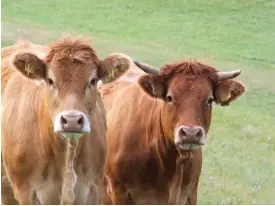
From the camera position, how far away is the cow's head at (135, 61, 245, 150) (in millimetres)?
9250

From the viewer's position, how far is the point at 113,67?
9.27 meters

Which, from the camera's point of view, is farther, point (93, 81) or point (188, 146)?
point (188, 146)

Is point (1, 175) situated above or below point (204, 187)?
above

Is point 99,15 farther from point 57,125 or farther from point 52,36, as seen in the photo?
point 57,125

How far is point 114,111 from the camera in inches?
444

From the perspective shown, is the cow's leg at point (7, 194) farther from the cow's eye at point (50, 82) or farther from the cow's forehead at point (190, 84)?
the cow's forehead at point (190, 84)

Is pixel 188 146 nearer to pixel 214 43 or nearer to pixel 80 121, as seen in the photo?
pixel 80 121

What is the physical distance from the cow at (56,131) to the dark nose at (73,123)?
150 millimetres

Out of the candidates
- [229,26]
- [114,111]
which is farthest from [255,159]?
[229,26]

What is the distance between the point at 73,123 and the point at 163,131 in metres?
2.02

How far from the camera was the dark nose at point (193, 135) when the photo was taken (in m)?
9.09

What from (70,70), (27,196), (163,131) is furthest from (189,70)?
(27,196)

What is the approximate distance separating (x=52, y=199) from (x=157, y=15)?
128ft

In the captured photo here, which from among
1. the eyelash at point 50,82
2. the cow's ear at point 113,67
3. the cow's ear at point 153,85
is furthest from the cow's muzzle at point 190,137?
the eyelash at point 50,82
